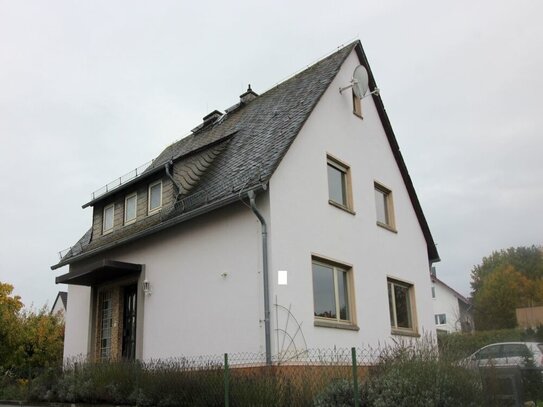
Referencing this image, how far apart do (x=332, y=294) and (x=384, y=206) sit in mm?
4612

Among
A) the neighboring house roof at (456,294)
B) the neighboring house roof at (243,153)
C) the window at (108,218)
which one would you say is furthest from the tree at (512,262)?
the window at (108,218)

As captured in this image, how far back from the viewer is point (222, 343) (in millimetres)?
11414

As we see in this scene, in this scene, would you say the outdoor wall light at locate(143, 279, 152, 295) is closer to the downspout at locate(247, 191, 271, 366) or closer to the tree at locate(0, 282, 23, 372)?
the downspout at locate(247, 191, 271, 366)

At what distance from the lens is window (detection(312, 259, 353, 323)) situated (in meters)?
11.9

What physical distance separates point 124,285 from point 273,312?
5.98 m

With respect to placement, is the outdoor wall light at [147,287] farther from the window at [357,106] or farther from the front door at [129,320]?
the window at [357,106]

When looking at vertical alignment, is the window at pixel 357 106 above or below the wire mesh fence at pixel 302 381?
above

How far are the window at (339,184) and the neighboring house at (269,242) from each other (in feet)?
0.12

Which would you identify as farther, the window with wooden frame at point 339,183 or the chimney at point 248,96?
the chimney at point 248,96

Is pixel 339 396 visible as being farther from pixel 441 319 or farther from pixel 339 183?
pixel 441 319

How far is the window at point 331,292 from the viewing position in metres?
11.9

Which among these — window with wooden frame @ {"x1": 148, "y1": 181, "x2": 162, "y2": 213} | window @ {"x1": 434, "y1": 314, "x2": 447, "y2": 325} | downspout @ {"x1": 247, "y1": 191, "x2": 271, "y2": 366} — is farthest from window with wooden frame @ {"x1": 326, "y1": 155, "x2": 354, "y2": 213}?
window @ {"x1": 434, "y1": 314, "x2": 447, "y2": 325}

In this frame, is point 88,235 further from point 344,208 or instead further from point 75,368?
point 344,208

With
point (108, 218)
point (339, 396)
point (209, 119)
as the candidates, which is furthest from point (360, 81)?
point (339, 396)
